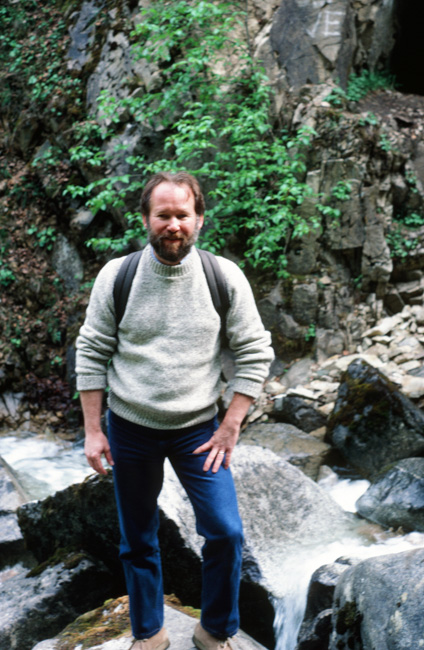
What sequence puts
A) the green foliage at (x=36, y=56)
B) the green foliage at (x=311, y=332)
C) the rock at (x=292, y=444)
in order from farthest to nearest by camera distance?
the green foliage at (x=36, y=56), the green foliage at (x=311, y=332), the rock at (x=292, y=444)

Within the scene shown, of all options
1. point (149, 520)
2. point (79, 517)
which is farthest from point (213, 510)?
point (79, 517)

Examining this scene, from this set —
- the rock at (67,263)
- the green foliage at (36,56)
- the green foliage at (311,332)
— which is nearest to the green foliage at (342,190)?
the green foliage at (311,332)

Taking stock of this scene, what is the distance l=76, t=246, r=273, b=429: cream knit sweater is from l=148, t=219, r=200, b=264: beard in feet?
0.13

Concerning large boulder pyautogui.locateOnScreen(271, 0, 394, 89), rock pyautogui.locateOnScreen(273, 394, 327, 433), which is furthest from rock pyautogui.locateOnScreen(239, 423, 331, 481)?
large boulder pyautogui.locateOnScreen(271, 0, 394, 89)

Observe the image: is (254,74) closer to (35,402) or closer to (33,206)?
(33,206)

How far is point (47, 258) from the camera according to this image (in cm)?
914

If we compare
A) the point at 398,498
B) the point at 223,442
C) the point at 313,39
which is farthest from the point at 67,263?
the point at 223,442

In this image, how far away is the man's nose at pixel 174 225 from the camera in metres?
2.21

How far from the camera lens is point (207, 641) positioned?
2.39 meters

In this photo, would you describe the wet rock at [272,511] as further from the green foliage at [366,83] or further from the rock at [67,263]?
the green foliage at [366,83]

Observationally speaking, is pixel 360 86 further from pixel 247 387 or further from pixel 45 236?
pixel 247 387

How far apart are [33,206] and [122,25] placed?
334 cm

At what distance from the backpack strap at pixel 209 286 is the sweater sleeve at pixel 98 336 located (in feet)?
0.09

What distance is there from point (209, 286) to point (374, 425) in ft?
12.0
